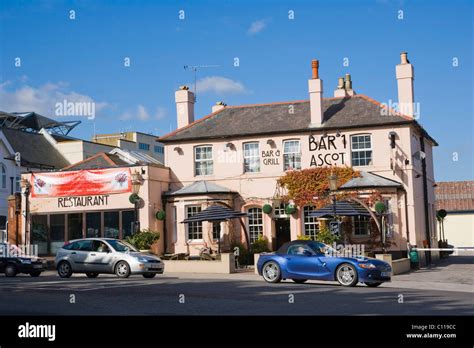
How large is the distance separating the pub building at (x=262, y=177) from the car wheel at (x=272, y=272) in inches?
396

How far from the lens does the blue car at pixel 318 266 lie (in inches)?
757

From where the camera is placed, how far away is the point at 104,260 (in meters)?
23.0

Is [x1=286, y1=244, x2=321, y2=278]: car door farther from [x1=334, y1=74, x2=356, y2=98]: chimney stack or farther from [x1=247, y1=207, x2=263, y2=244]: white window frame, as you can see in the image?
[x1=334, y1=74, x2=356, y2=98]: chimney stack

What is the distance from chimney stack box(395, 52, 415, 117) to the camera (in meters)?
31.7

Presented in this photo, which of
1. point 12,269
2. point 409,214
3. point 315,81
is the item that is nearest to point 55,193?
point 12,269

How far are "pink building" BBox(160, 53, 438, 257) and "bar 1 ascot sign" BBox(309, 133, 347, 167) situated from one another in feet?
0.16

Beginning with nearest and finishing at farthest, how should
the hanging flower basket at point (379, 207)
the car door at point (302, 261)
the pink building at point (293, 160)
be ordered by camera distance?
the car door at point (302, 261), the hanging flower basket at point (379, 207), the pink building at point (293, 160)

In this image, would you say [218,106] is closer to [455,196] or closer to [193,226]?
[193,226]

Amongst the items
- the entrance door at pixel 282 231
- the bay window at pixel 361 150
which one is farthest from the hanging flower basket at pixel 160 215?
the bay window at pixel 361 150

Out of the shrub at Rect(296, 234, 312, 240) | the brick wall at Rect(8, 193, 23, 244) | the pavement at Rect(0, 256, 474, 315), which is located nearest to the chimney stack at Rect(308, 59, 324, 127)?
the shrub at Rect(296, 234, 312, 240)

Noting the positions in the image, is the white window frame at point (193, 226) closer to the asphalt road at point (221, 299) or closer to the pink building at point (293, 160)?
the pink building at point (293, 160)
